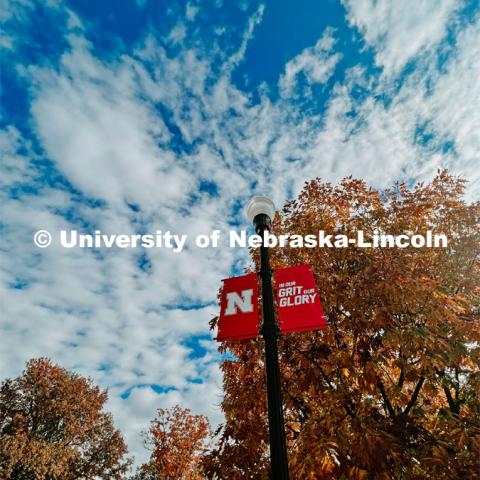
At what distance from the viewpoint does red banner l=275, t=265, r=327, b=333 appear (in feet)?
16.0

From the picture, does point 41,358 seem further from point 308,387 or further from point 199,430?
point 308,387

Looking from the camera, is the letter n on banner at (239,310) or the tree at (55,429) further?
the tree at (55,429)

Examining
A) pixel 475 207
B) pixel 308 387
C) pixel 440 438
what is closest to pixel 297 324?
pixel 308 387

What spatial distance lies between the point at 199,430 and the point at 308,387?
28.2 meters

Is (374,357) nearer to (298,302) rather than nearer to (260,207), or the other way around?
(298,302)

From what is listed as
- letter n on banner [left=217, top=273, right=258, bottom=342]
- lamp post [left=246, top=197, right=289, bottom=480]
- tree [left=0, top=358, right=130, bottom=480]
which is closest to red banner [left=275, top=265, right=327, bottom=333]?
lamp post [left=246, top=197, right=289, bottom=480]

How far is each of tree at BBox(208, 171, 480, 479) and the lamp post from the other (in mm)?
1461

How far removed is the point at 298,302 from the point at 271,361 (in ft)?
3.05

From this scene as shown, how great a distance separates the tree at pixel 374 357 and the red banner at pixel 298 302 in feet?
5.69

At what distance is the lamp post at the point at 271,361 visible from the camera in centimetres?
400

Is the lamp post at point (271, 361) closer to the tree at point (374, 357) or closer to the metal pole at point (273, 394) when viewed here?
the metal pole at point (273, 394)

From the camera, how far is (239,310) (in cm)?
527

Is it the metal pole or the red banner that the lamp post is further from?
the red banner

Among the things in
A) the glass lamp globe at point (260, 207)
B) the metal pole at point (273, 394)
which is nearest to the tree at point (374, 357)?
the metal pole at point (273, 394)
